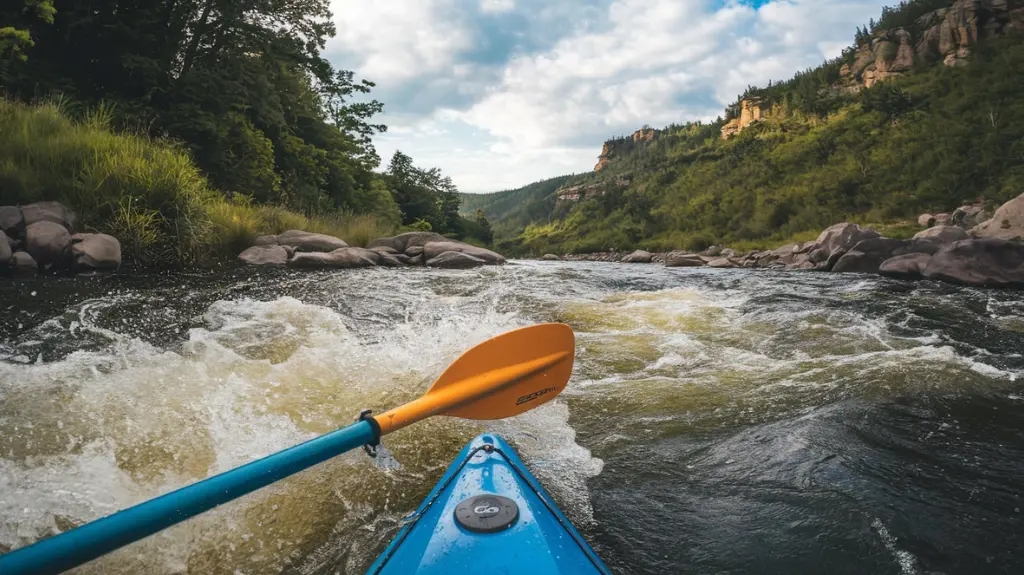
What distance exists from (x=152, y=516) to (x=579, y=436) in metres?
1.80

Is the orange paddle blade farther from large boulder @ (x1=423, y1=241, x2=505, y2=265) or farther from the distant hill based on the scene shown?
the distant hill

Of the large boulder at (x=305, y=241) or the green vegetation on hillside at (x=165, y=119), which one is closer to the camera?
the green vegetation on hillside at (x=165, y=119)

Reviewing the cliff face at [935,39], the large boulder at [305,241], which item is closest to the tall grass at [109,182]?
the large boulder at [305,241]

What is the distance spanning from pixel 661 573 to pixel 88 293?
208 inches

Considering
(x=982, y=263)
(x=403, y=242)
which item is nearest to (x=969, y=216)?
(x=982, y=263)

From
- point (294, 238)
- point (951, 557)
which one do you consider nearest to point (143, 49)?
point (294, 238)

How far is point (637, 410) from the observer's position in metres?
2.62

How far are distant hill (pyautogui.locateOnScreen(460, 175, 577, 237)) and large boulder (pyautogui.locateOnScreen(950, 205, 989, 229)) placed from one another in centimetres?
6061

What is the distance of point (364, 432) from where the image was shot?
4.80ft

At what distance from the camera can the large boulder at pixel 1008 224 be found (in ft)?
36.0

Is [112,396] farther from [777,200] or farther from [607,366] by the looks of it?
[777,200]

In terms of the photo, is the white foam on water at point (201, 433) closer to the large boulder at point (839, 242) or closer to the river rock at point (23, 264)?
the river rock at point (23, 264)

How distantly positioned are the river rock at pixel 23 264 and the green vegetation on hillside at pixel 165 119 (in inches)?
36.6

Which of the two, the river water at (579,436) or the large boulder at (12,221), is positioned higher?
the large boulder at (12,221)
